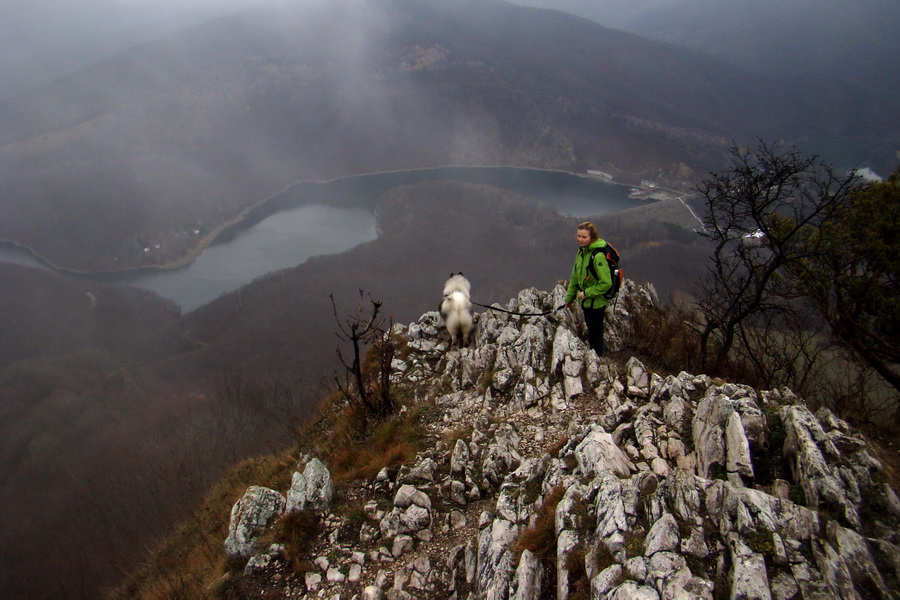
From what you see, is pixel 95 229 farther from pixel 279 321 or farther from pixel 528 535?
pixel 528 535

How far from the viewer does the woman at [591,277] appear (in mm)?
7160

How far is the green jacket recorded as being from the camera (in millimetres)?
7141

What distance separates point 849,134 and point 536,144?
333ft

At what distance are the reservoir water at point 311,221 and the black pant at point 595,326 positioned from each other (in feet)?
282

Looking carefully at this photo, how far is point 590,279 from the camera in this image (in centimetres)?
745

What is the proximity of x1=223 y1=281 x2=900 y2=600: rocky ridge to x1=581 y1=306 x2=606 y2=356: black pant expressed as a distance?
Answer: 422 millimetres

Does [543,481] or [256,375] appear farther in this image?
[256,375]

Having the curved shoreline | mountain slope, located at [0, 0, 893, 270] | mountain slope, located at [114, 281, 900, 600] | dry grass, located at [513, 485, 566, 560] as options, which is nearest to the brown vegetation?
mountain slope, located at [114, 281, 900, 600]

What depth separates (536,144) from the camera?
174 meters

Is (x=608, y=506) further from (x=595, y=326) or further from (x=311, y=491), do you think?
(x=595, y=326)

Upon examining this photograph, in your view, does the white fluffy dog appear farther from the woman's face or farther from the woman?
the woman's face

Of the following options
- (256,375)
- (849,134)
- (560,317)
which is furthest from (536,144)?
(560,317)

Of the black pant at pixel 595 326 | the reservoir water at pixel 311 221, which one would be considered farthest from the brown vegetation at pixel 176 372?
the reservoir water at pixel 311 221

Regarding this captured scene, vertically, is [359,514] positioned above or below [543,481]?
below
